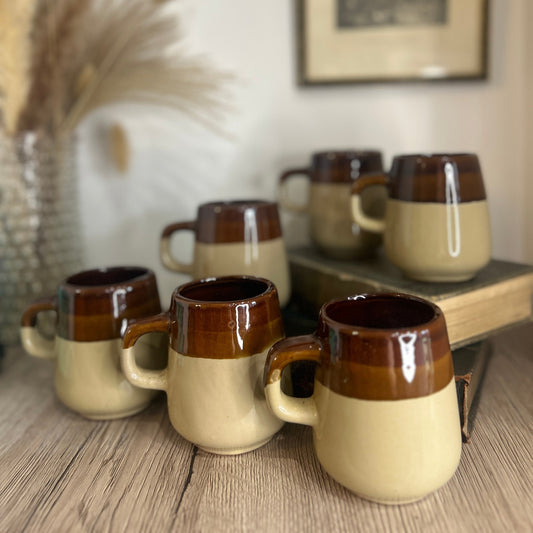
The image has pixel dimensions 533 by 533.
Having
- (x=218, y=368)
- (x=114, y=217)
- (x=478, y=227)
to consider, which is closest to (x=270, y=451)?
(x=218, y=368)

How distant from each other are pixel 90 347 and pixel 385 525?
0.32m

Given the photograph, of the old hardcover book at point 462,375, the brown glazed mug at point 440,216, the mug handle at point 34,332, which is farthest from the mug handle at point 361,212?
the mug handle at point 34,332

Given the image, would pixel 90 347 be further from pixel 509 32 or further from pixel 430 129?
pixel 509 32

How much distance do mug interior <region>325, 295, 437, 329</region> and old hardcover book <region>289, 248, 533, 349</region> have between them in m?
0.08

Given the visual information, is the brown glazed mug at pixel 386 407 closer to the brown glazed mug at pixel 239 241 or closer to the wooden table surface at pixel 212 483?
the wooden table surface at pixel 212 483

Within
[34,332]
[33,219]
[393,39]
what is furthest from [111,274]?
[393,39]

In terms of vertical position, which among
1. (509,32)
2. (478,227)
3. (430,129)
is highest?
(509,32)

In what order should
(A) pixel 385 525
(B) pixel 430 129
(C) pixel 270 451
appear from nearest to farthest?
1. (A) pixel 385 525
2. (C) pixel 270 451
3. (B) pixel 430 129

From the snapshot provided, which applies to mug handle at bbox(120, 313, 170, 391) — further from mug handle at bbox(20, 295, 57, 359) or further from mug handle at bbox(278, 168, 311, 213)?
mug handle at bbox(278, 168, 311, 213)

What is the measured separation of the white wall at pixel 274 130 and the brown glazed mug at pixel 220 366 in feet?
1.36

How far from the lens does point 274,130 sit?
86 cm

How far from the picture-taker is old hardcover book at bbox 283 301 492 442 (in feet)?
1.69

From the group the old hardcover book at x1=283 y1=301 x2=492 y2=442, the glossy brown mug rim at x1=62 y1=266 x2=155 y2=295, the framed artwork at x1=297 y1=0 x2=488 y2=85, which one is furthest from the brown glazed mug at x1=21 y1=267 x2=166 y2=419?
the framed artwork at x1=297 y1=0 x2=488 y2=85

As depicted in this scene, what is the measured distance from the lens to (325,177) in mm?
713
